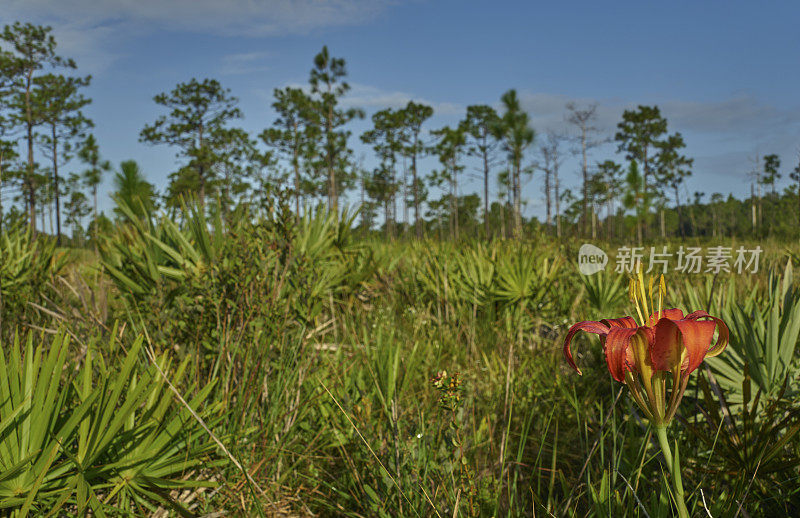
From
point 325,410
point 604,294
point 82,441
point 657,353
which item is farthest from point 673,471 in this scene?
point 604,294

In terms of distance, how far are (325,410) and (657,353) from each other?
1892mm

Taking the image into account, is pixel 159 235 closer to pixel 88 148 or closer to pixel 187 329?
pixel 187 329

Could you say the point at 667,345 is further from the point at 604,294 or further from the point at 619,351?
the point at 604,294

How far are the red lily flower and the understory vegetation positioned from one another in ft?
1.09

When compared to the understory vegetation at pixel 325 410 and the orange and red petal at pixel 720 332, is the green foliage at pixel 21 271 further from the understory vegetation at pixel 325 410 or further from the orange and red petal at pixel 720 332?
the orange and red petal at pixel 720 332

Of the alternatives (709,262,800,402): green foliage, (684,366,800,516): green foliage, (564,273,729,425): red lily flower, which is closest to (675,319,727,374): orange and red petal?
(564,273,729,425): red lily flower

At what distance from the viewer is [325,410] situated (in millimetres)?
2318

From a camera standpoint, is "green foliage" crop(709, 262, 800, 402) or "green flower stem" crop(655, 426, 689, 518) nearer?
"green flower stem" crop(655, 426, 689, 518)

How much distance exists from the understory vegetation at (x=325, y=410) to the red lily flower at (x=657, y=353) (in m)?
0.33

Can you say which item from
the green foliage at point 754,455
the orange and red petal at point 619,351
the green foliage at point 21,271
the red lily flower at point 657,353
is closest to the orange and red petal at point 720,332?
the red lily flower at point 657,353

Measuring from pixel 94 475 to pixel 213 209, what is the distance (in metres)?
2.72

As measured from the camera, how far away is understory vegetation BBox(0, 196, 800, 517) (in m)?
1.47

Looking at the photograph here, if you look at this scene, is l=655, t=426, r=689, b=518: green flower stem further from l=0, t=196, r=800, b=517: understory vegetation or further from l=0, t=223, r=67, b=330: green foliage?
l=0, t=223, r=67, b=330: green foliage

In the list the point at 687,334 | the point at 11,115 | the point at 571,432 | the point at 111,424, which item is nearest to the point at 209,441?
the point at 111,424
